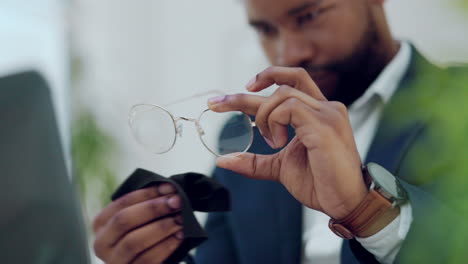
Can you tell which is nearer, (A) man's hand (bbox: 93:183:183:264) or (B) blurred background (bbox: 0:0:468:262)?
(A) man's hand (bbox: 93:183:183:264)

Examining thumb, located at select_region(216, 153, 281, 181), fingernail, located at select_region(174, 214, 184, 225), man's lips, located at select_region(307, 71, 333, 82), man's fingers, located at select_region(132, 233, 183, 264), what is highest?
man's lips, located at select_region(307, 71, 333, 82)

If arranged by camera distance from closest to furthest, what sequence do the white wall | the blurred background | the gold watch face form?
the gold watch face → the white wall → the blurred background

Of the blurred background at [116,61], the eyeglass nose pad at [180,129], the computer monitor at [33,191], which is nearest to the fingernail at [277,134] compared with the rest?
the eyeglass nose pad at [180,129]

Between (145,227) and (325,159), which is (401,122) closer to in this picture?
(325,159)

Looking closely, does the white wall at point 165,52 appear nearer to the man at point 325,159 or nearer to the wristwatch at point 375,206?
the man at point 325,159

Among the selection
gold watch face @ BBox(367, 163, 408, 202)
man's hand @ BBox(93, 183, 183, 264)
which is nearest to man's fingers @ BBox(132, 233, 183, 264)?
man's hand @ BBox(93, 183, 183, 264)

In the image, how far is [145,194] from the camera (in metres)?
0.52

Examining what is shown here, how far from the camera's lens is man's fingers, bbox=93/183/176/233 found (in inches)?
20.2

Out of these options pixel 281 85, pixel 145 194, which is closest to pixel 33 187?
pixel 145 194

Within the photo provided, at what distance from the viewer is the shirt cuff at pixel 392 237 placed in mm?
420

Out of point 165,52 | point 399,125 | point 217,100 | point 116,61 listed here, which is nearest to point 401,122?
point 399,125

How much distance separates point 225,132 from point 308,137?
0.11 metres

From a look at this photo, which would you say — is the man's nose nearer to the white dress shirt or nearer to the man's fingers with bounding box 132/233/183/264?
the white dress shirt

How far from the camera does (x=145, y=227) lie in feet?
1.68
